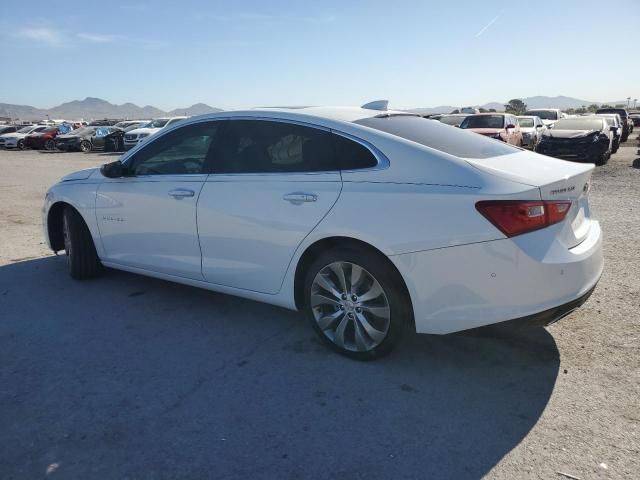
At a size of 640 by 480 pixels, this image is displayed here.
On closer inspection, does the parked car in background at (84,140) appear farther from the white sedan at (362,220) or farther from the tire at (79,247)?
the white sedan at (362,220)

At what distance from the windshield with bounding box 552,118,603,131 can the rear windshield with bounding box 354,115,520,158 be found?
536 inches

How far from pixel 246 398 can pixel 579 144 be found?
14.5 metres

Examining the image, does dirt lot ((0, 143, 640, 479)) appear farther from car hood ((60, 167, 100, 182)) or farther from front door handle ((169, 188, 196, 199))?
car hood ((60, 167, 100, 182))

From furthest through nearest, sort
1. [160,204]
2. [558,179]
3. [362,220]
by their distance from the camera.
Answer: [160,204], [362,220], [558,179]

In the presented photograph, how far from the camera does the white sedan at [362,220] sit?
2.82m

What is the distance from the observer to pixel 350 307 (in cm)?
335

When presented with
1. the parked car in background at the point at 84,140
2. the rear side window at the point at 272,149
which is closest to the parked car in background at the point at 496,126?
the rear side window at the point at 272,149

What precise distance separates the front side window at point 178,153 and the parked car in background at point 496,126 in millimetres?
12872

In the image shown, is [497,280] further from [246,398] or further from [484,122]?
[484,122]

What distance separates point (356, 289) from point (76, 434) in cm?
179

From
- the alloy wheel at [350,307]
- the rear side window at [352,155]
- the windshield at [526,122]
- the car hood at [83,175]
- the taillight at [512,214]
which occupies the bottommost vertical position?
the alloy wheel at [350,307]

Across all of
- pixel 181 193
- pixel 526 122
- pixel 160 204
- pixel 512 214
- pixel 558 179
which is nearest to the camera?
pixel 512 214

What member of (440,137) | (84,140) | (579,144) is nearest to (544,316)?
(440,137)

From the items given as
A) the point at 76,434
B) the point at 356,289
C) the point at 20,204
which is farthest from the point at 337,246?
the point at 20,204
